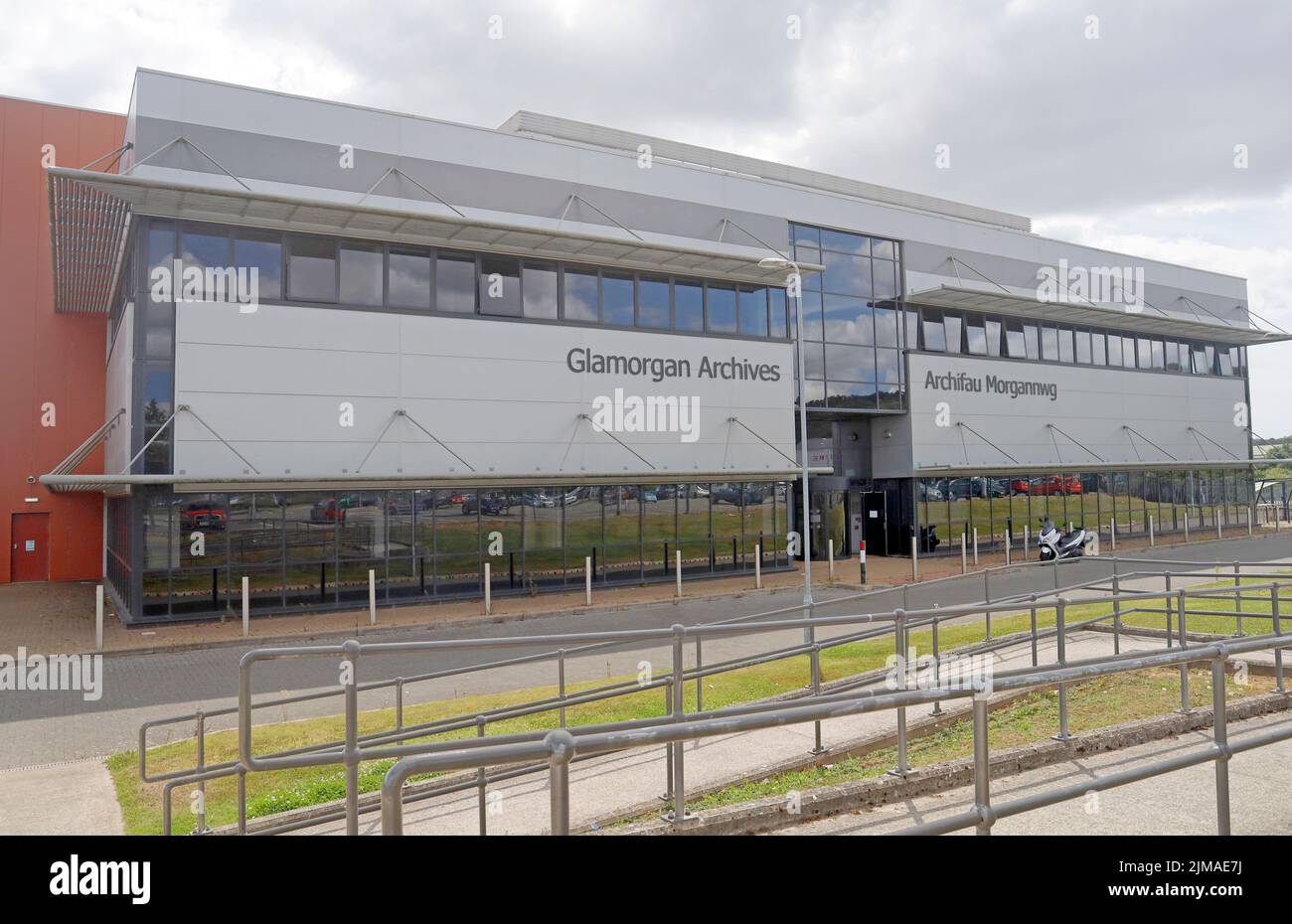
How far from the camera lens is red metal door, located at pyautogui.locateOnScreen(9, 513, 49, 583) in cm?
2666

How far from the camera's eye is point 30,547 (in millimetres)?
26844

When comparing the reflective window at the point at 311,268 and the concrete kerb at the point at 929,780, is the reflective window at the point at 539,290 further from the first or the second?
the concrete kerb at the point at 929,780

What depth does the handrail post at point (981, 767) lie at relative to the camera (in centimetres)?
357

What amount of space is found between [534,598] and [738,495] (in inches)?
278

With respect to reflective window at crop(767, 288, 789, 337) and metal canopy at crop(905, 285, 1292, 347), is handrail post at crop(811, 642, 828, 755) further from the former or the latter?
metal canopy at crop(905, 285, 1292, 347)

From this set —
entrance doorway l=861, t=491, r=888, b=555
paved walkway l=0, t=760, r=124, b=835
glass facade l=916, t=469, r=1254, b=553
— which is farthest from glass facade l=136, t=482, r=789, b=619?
paved walkway l=0, t=760, r=124, b=835

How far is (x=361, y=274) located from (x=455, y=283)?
7.21ft

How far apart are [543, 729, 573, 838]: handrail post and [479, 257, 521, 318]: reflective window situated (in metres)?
19.3

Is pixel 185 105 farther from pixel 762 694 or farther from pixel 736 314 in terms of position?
pixel 762 694

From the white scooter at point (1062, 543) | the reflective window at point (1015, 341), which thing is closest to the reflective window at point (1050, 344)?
the reflective window at point (1015, 341)

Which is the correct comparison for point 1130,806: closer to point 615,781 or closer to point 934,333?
point 615,781

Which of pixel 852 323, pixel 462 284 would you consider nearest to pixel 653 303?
pixel 462 284

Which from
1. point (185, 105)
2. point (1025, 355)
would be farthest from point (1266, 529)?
point (185, 105)

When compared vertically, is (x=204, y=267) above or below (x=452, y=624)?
above
